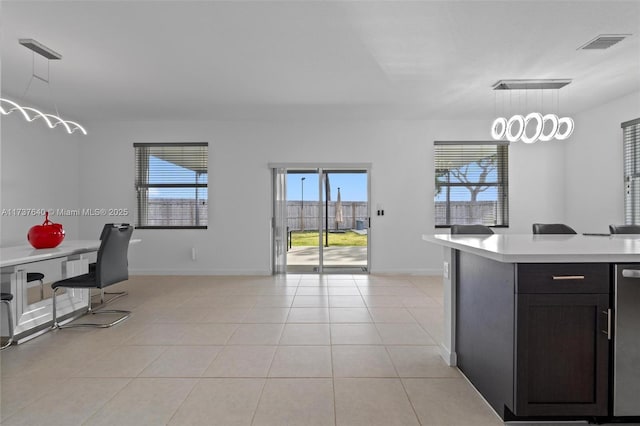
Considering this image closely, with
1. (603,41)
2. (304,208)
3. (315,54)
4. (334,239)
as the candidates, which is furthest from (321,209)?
(603,41)

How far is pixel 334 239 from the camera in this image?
622 centimetres

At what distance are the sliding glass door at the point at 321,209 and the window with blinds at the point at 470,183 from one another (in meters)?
1.31

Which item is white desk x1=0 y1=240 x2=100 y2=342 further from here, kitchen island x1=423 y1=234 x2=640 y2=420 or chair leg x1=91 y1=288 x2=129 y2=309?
kitchen island x1=423 y1=234 x2=640 y2=420

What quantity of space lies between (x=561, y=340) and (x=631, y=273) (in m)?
0.44

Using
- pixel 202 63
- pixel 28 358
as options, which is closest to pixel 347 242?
pixel 202 63

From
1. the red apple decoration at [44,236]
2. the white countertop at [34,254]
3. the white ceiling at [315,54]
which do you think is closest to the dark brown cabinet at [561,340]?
the white ceiling at [315,54]

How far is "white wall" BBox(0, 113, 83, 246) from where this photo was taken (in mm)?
4555

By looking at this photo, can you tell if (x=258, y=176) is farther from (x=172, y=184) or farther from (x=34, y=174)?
(x=34, y=174)

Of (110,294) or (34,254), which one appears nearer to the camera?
(34,254)

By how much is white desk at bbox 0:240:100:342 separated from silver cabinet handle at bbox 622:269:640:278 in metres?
3.70

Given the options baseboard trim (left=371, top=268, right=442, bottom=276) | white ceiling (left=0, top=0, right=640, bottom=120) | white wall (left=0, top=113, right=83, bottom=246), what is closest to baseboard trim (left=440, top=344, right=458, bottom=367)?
white ceiling (left=0, top=0, right=640, bottom=120)

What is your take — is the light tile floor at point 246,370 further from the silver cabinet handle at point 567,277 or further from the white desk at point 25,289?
the silver cabinet handle at point 567,277

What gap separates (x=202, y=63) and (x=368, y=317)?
3.15m

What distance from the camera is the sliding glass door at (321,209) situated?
237 inches
